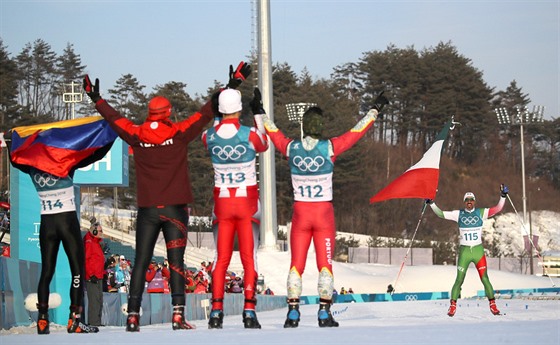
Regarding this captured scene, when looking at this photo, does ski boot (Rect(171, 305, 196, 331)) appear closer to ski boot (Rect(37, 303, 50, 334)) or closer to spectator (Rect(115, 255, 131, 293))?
ski boot (Rect(37, 303, 50, 334))

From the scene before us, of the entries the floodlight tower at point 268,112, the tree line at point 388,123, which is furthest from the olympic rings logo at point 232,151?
the tree line at point 388,123

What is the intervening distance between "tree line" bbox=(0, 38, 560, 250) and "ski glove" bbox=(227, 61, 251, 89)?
62.3 meters

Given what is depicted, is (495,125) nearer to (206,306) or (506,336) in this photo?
(206,306)

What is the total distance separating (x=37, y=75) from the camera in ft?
313

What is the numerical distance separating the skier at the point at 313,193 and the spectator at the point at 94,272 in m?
4.75

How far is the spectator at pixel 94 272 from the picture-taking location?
16.1m

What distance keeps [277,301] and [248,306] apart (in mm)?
19546

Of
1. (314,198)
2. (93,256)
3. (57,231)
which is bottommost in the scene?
(93,256)

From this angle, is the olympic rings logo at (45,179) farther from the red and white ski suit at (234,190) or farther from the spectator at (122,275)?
the spectator at (122,275)

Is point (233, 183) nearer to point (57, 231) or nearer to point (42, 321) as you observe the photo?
point (57, 231)

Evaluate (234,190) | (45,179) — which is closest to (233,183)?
(234,190)

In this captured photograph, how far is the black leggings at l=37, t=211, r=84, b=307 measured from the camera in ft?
40.1

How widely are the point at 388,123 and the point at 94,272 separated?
92880mm

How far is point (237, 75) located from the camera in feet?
39.6
